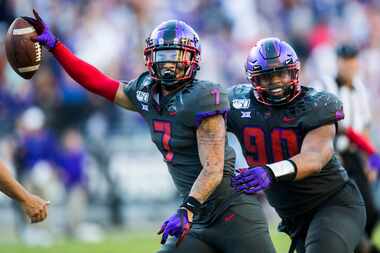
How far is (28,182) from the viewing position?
11.7 metres

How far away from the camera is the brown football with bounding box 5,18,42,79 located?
5625 mm

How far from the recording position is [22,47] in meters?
5.62

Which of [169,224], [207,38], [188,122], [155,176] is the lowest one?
[155,176]

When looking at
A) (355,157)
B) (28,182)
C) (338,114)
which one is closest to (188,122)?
(338,114)

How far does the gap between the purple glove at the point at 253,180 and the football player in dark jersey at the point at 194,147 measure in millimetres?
106

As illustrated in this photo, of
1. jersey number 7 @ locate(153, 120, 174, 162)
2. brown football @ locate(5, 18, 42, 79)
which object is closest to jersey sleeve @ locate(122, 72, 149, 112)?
jersey number 7 @ locate(153, 120, 174, 162)

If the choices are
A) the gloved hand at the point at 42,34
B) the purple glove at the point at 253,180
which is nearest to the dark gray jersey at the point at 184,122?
the purple glove at the point at 253,180

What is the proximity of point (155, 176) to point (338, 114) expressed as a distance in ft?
24.9

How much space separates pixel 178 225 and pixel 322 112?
3.67ft

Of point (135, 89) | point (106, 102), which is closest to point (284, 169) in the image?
point (135, 89)

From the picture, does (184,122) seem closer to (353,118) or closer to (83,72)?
(83,72)

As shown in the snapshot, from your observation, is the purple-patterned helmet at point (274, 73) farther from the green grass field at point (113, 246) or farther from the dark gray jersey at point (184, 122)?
the green grass field at point (113, 246)

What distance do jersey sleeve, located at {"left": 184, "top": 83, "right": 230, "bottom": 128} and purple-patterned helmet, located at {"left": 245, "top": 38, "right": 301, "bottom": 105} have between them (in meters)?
0.41

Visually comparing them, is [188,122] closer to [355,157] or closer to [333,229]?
[333,229]
